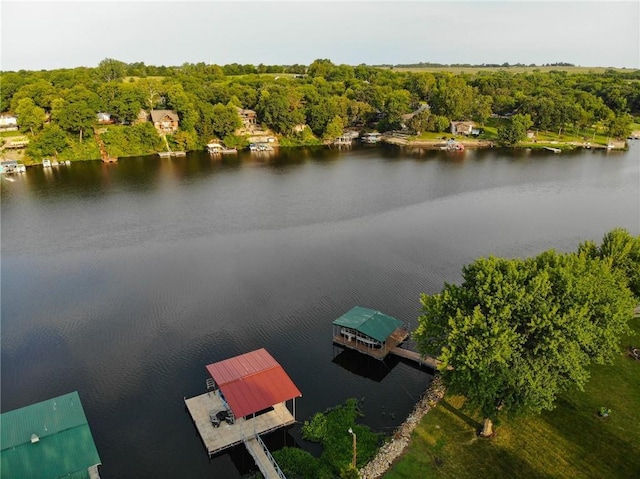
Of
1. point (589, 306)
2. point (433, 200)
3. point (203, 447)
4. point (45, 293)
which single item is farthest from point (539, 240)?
point (45, 293)

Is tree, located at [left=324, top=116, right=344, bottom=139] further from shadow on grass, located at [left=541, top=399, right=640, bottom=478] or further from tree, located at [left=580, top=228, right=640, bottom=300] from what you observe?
shadow on grass, located at [left=541, top=399, right=640, bottom=478]

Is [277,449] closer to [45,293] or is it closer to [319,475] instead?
[319,475]

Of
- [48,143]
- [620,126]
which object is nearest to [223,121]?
[48,143]

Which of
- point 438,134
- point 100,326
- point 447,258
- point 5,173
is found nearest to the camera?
point 100,326

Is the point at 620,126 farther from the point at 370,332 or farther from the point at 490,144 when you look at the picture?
the point at 370,332

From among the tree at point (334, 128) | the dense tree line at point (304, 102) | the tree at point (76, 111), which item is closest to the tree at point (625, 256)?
the dense tree line at point (304, 102)

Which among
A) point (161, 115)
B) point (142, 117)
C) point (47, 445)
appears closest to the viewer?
point (47, 445)
